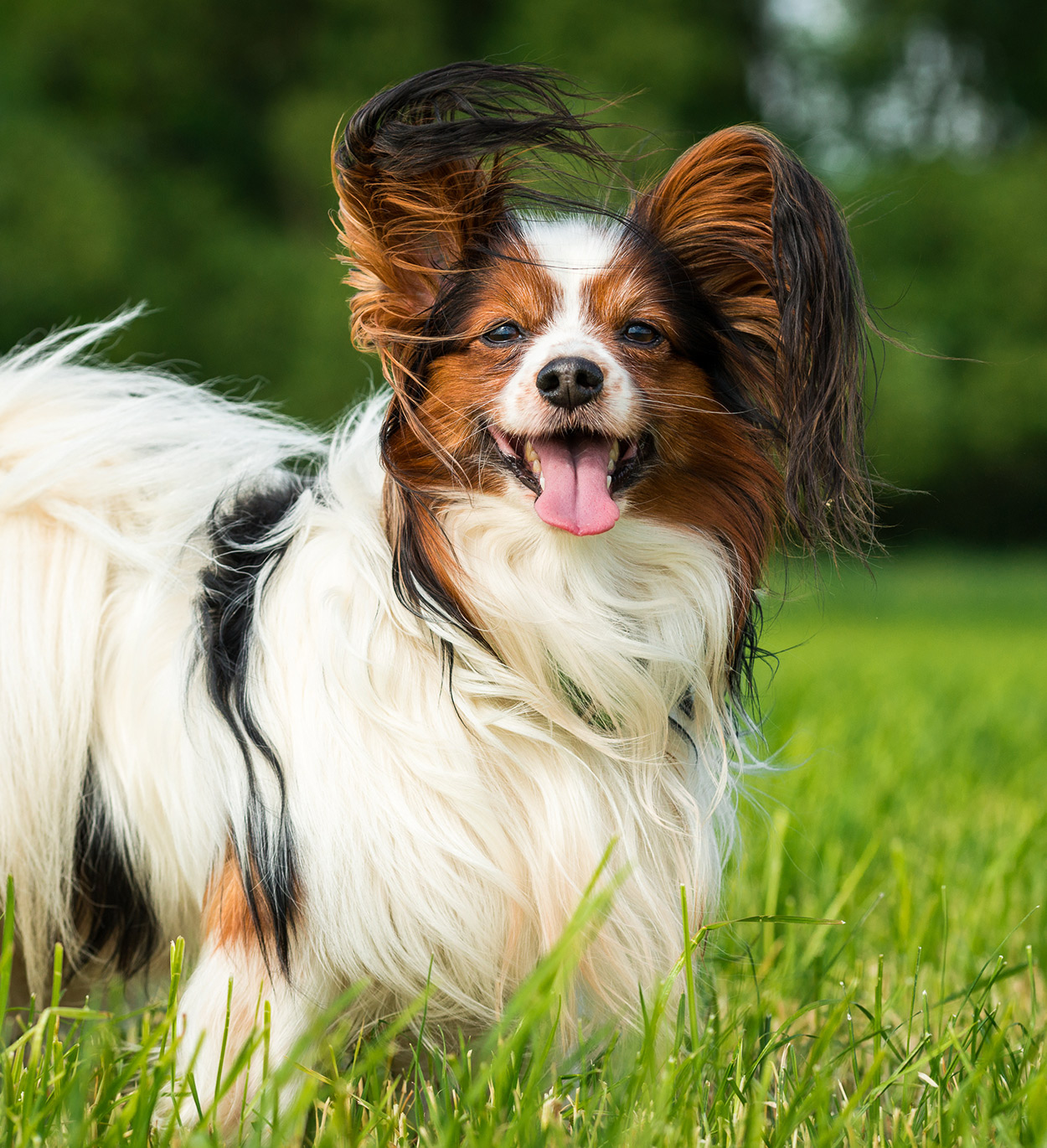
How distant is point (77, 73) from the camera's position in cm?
1973

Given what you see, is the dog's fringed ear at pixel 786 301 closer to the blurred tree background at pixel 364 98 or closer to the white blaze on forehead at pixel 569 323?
the white blaze on forehead at pixel 569 323

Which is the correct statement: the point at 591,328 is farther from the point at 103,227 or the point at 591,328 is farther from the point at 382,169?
the point at 103,227

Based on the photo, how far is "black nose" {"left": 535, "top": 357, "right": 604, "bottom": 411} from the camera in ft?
7.36

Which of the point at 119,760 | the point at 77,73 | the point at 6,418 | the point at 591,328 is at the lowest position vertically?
the point at 119,760

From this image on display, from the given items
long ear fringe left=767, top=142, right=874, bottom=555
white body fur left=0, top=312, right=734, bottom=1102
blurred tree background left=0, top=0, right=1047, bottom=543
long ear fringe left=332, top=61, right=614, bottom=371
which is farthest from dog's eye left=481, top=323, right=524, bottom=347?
blurred tree background left=0, top=0, right=1047, bottom=543

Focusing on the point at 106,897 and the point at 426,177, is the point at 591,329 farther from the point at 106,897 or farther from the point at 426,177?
the point at 106,897

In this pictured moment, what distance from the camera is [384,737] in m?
2.26

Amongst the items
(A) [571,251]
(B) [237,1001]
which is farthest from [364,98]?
(B) [237,1001]

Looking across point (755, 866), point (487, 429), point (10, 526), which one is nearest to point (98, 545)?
point (10, 526)

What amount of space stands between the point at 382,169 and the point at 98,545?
0.96 meters

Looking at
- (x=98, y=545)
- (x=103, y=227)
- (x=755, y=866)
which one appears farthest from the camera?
(x=103, y=227)

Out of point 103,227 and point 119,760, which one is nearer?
point 119,760

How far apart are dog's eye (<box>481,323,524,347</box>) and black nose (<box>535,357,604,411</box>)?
18 centimetres

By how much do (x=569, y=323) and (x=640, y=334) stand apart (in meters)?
0.15
